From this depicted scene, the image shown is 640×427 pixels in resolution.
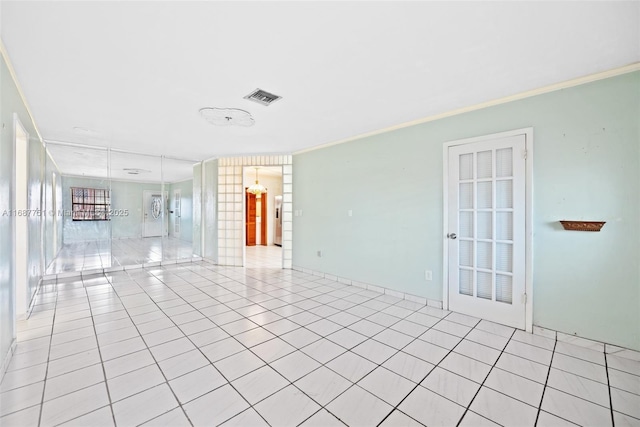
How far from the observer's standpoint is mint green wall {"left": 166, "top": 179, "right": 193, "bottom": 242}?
8594 millimetres

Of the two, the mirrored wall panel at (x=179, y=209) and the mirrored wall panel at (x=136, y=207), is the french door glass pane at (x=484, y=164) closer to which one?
the mirrored wall panel at (x=136, y=207)

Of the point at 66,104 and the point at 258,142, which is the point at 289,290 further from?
the point at 66,104

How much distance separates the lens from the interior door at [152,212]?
712 centimetres

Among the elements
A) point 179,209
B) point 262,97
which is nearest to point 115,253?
point 179,209

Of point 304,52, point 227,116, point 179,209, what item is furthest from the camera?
point 179,209

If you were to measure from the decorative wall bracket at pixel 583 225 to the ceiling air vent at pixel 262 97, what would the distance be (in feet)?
10.3

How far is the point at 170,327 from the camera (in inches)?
112

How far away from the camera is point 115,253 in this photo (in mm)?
7035

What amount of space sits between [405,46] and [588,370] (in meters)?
2.94

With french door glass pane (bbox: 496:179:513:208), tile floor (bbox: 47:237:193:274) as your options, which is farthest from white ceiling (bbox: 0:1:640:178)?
tile floor (bbox: 47:237:193:274)

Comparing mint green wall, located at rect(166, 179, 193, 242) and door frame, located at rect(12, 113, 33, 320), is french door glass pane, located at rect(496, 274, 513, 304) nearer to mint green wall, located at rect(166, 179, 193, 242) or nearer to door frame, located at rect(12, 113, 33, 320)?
door frame, located at rect(12, 113, 33, 320)

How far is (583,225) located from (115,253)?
9133mm

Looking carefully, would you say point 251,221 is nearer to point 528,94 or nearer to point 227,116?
point 227,116

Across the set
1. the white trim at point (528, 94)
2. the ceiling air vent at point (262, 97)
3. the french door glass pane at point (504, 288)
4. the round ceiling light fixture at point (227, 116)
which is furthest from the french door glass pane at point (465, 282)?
the round ceiling light fixture at point (227, 116)
